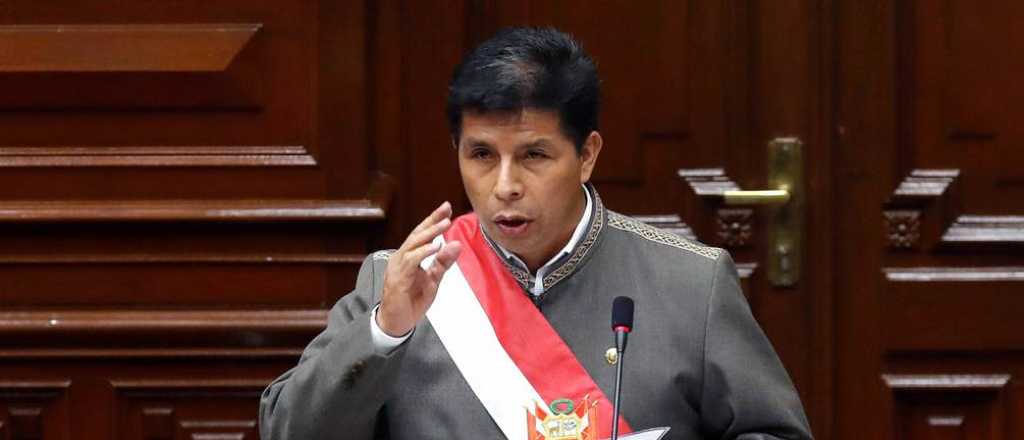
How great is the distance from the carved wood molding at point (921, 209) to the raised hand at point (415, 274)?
1.60 meters

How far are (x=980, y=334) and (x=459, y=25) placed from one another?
126cm

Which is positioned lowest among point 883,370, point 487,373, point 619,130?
point 883,370

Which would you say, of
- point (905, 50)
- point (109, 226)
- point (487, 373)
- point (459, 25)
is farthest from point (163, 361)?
point (905, 50)

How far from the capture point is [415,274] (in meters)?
2.48

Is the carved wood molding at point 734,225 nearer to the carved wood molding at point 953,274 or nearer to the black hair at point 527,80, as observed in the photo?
the carved wood molding at point 953,274

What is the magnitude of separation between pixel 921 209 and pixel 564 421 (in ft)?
4.74

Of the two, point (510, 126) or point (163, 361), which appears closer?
point (510, 126)

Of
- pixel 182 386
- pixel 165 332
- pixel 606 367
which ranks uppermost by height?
pixel 606 367

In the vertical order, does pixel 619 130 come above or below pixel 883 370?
above

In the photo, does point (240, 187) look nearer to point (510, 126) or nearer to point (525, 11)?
point (525, 11)

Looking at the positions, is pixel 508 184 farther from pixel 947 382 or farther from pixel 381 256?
pixel 947 382

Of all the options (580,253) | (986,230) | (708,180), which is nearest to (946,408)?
(986,230)

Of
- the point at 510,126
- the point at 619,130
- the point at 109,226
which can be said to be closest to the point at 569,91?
the point at 510,126

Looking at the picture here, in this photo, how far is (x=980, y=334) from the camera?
3824 mm
